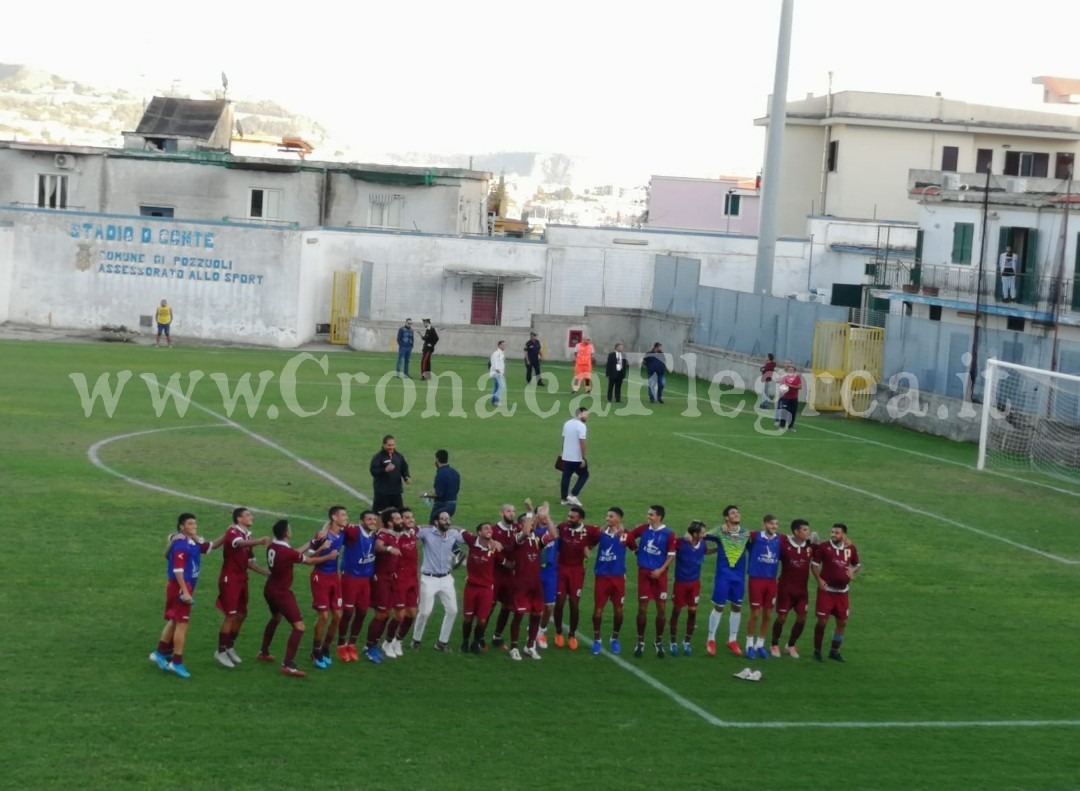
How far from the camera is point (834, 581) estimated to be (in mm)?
17031

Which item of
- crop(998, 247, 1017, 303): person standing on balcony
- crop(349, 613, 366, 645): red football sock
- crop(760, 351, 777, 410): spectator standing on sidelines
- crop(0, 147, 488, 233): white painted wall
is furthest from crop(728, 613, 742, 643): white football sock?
crop(0, 147, 488, 233): white painted wall

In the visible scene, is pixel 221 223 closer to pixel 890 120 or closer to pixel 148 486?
pixel 148 486

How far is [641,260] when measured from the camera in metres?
55.8

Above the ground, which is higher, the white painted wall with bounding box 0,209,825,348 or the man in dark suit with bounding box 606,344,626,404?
the white painted wall with bounding box 0,209,825,348

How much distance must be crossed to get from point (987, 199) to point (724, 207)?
42.7m

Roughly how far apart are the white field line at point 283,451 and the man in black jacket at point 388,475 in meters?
3.22

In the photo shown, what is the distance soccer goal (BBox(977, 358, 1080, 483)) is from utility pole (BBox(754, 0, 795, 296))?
13.7 meters

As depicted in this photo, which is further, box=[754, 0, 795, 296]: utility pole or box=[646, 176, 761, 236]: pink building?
box=[646, 176, 761, 236]: pink building

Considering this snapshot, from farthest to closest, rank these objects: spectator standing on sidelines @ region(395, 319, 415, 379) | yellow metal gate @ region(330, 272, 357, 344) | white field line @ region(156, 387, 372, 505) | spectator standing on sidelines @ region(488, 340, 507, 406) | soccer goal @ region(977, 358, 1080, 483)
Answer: yellow metal gate @ region(330, 272, 357, 344) < spectator standing on sidelines @ region(395, 319, 415, 379) < spectator standing on sidelines @ region(488, 340, 507, 406) < soccer goal @ region(977, 358, 1080, 483) < white field line @ region(156, 387, 372, 505)

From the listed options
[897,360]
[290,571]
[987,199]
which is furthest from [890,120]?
[290,571]

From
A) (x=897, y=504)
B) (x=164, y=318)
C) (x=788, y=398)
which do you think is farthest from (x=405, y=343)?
(x=897, y=504)

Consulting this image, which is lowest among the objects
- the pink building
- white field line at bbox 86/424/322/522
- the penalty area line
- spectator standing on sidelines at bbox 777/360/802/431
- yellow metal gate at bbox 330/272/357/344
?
the penalty area line

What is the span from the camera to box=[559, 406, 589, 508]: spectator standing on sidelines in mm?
24531

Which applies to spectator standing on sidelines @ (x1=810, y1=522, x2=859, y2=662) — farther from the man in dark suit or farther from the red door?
the red door
